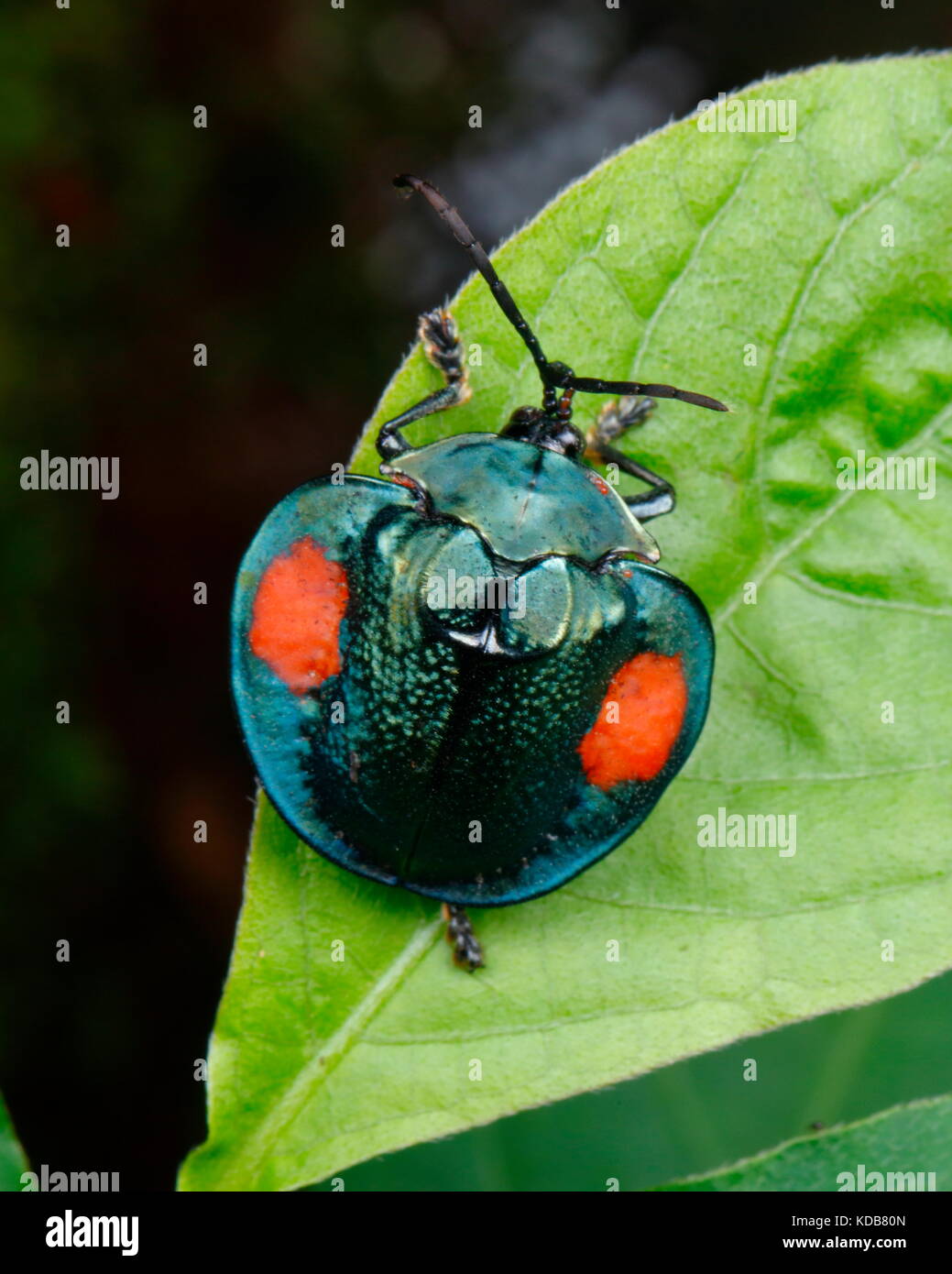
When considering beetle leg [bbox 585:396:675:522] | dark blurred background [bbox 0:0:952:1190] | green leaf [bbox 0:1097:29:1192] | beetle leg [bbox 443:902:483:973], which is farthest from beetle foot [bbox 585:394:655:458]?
dark blurred background [bbox 0:0:952:1190]

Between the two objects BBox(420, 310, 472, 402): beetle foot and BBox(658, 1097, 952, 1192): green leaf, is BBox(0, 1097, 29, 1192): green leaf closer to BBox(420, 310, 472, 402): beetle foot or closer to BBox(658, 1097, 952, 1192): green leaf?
BBox(658, 1097, 952, 1192): green leaf

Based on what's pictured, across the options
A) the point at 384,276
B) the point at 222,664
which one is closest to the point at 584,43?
the point at 384,276

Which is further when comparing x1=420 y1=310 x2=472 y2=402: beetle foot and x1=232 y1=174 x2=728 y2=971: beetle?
x1=232 y1=174 x2=728 y2=971: beetle

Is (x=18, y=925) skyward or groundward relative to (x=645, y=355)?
groundward

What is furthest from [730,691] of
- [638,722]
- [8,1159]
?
[8,1159]

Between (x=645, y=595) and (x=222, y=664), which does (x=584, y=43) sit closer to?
(x=222, y=664)

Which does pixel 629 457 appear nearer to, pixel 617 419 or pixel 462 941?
pixel 617 419
